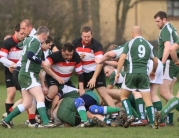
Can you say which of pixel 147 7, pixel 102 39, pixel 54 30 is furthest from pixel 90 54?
pixel 147 7

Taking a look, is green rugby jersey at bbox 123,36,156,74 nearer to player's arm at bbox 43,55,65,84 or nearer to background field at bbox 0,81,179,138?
background field at bbox 0,81,179,138

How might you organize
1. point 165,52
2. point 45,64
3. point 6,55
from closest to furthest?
1. point 45,64
2. point 165,52
3. point 6,55

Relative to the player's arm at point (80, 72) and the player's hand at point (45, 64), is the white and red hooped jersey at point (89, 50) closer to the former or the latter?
the player's arm at point (80, 72)

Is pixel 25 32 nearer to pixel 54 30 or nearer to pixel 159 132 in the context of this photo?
pixel 159 132

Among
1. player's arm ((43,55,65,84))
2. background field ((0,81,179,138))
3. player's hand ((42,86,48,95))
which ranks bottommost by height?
background field ((0,81,179,138))

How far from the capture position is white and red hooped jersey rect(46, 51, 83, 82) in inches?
476

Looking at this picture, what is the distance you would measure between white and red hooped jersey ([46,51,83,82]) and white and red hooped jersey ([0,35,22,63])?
865 millimetres

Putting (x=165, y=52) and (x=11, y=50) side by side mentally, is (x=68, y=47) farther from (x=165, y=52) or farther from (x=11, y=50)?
(x=165, y=52)

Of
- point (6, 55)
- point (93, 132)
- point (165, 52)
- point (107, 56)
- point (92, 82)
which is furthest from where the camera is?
point (6, 55)

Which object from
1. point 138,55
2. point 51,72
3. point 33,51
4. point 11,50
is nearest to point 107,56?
point 138,55

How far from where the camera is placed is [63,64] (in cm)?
1223

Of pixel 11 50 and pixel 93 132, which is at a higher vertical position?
pixel 11 50

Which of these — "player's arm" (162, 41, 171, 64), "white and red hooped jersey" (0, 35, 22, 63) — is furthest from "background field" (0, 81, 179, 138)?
"white and red hooped jersey" (0, 35, 22, 63)

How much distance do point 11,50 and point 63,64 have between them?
3.79 feet
